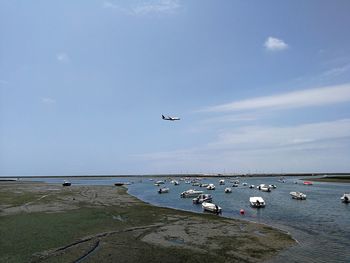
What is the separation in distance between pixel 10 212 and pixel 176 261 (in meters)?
35.6

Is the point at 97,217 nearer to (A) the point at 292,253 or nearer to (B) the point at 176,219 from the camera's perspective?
(B) the point at 176,219

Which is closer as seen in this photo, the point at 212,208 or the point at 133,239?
the point at 133,239

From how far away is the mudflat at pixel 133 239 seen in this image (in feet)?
90.7

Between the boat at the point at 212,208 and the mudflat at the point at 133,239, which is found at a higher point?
the boat at the point at 212,208

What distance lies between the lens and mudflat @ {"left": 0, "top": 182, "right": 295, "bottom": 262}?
27.6 meters

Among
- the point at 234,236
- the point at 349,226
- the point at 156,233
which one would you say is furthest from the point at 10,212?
the point at 349,226

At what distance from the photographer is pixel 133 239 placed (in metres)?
34.2

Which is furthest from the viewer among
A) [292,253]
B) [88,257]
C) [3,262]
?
[292,253]

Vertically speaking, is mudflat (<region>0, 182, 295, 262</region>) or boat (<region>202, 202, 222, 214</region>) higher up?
boat (<region>202, 202, 222, 214</region>)

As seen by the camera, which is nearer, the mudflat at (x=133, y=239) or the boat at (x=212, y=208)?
the mudflat at (x=133, y=239)

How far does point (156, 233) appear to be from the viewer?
37.4m

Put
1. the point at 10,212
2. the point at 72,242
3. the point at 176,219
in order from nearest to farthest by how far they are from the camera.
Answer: the point at 72,242 → the point at 176,219 → the point at 10,212

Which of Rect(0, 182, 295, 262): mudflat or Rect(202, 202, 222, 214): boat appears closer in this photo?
Rect(0, 182, 295, 262): mudflat

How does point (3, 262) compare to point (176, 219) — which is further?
point (176, 219)
